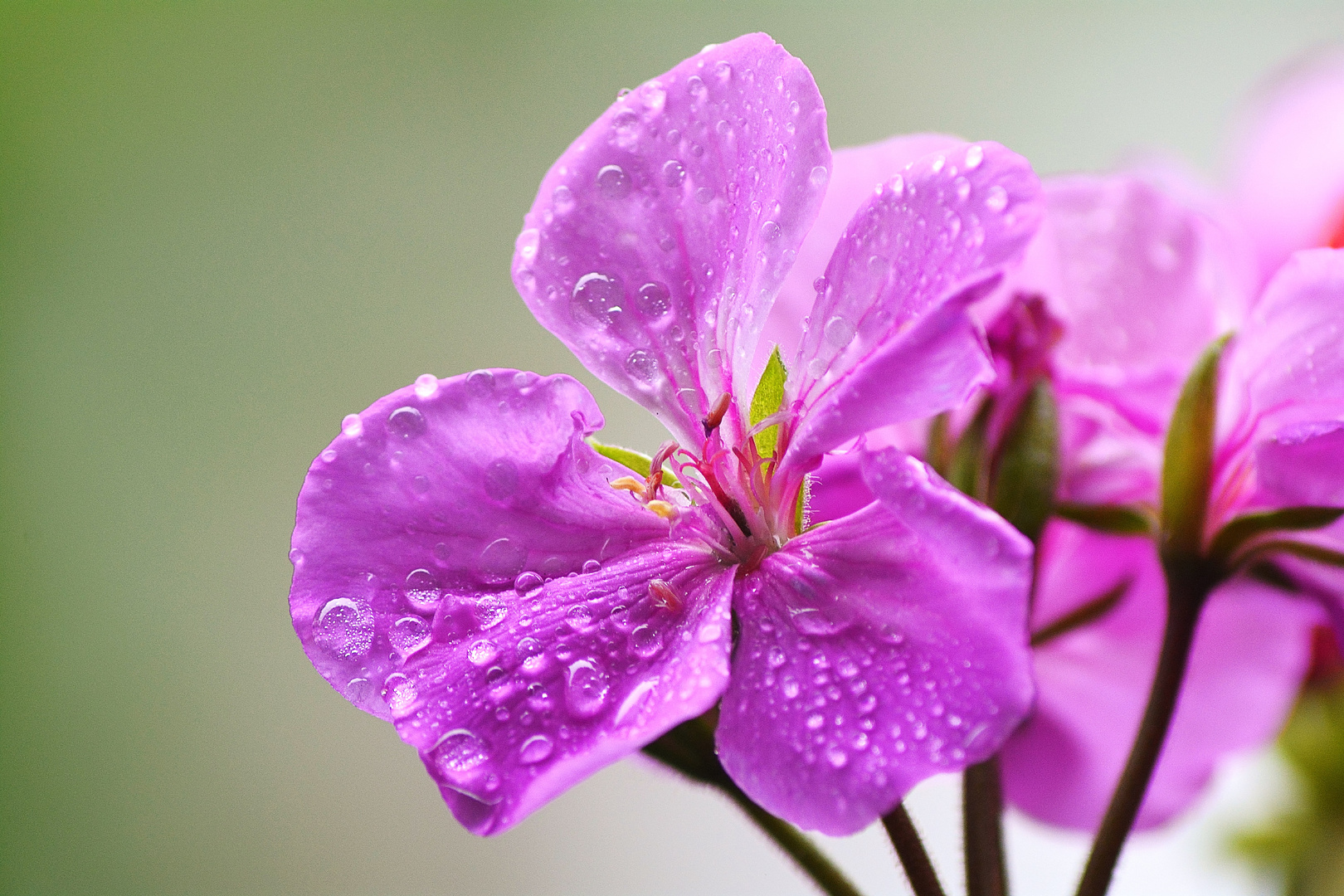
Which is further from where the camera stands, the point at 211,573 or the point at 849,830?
the point at 211,573

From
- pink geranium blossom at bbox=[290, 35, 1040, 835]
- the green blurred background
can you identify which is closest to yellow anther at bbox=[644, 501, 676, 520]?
pink geranium blossom at bbox=[290, 35, 1040, 835]

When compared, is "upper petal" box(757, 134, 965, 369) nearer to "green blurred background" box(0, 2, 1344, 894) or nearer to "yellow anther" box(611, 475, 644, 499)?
"yellow anther" box(611, 475, 644, 499)

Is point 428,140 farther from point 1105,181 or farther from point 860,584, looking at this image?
point 860,584

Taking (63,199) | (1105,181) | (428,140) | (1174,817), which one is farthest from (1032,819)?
(63,199)

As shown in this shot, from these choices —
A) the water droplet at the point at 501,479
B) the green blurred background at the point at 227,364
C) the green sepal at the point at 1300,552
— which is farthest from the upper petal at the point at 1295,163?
the green blurred background at the point at 227,364

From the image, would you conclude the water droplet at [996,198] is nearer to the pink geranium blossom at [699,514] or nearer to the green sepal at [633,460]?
the pink geranium blossom at [699,514]

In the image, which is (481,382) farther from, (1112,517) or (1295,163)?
(1295,163)
